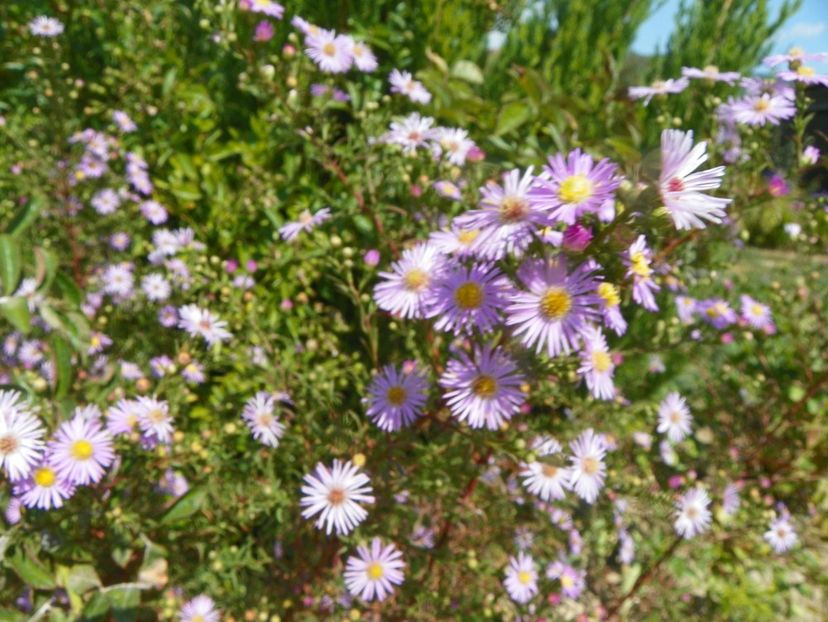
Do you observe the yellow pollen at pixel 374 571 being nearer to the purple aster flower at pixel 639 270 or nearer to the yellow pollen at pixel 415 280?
the yellow pollen at pixel 415 280

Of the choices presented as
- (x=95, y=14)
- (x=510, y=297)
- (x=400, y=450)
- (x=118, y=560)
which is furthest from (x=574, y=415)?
(x=95, y=14)

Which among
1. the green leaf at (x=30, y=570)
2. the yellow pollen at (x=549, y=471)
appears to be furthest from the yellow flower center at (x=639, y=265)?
the green leaf at (x=30, y=570)

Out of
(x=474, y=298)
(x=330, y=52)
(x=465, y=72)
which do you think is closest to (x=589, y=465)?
(x=474, y=298)

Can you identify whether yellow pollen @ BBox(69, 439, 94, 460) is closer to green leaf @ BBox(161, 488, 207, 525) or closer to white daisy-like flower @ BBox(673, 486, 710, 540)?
green leaf @ BBox(161, 488, 207, 525)

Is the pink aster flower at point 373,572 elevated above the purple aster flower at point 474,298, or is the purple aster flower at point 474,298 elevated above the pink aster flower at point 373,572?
the purple aster flower at point 474,298

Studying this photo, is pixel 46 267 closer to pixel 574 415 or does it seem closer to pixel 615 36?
pixel 574 415
